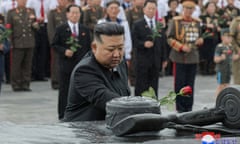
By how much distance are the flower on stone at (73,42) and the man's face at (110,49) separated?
7.50 metres

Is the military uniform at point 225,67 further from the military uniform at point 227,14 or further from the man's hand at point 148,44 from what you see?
the military uniform at point 227,14

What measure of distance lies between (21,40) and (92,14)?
176cm

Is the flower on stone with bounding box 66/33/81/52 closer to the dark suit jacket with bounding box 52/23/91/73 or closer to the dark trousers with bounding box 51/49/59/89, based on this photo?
the dark suit jacket with bounding box 52/23/91/73

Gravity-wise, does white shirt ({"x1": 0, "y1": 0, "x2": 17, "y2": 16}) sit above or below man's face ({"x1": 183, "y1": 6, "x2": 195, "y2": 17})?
below

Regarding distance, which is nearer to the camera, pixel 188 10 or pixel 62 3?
pixel 188 10

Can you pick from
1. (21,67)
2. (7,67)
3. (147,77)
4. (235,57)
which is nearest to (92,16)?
(21,67)

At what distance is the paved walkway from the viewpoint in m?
12.5

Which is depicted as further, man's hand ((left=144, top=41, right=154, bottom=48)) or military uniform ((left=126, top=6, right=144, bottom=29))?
military uniform ((left=126, top=6, right=144, bottom=29))

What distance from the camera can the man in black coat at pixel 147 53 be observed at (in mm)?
13617

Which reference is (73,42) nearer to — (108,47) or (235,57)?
(235,57)

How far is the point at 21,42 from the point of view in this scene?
16641 millimetres

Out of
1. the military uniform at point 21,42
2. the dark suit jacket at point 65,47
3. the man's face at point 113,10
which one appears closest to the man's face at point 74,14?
the dark suit jacket at point 65,47

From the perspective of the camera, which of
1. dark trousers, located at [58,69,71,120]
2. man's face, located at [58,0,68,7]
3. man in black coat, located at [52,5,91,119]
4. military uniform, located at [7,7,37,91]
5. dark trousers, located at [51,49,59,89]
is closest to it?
dark trousers, located at [58,69,71,120]

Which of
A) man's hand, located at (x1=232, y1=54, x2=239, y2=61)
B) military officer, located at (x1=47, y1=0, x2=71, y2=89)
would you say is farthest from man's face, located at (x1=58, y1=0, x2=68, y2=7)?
man's hand, located at (x1=232, y1=54, x2=239, y2=61)
